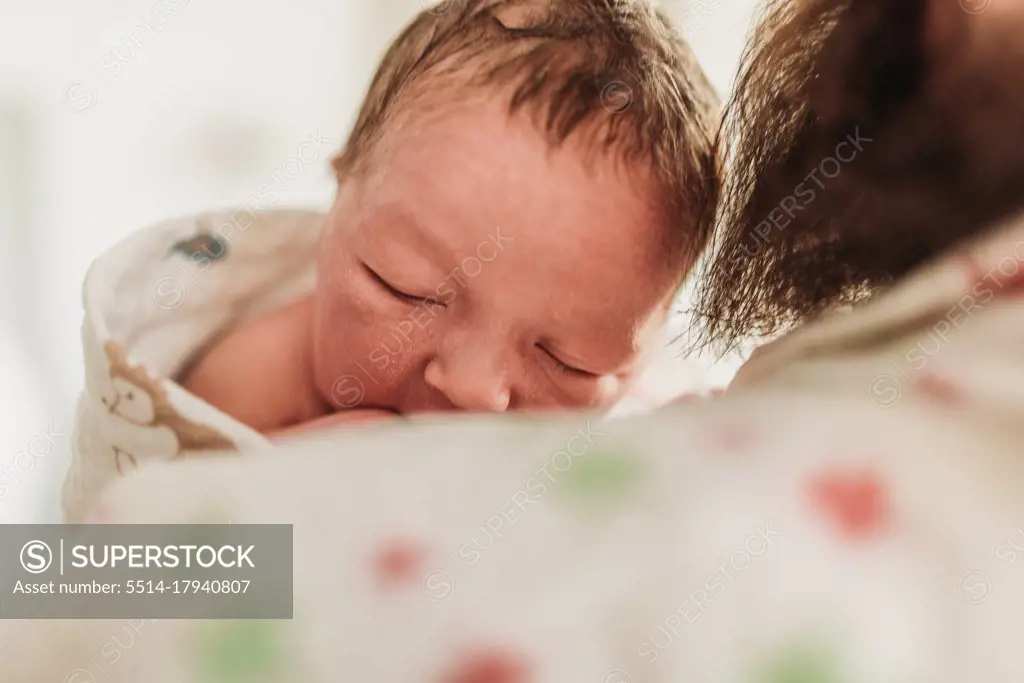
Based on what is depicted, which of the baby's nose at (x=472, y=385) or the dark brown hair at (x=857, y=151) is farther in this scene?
the baby's nose at (x=472, y=385)

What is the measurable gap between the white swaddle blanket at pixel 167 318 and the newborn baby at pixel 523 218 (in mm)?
77

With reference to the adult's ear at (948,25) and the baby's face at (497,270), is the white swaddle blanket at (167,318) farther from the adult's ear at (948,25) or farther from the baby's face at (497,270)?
the adult's ear at (948,25)

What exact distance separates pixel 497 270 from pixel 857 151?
178 mm

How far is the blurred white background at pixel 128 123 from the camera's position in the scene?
1.94 feet

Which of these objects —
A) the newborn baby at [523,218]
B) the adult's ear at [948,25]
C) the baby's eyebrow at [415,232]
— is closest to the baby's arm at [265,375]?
the newborn baby at [523,218]

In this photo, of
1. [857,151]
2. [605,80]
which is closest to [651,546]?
[857,151]

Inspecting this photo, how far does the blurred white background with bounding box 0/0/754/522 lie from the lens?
23.2 inches

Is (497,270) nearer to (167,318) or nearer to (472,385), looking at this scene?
(472,385)

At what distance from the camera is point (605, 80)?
46 cm

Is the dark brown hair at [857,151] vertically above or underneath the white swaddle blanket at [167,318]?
above

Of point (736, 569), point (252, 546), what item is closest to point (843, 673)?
point (736, 569)

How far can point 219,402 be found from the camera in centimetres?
53

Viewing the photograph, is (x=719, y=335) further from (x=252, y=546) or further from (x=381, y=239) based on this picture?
(x=252, y=546)

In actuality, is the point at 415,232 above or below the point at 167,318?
above
